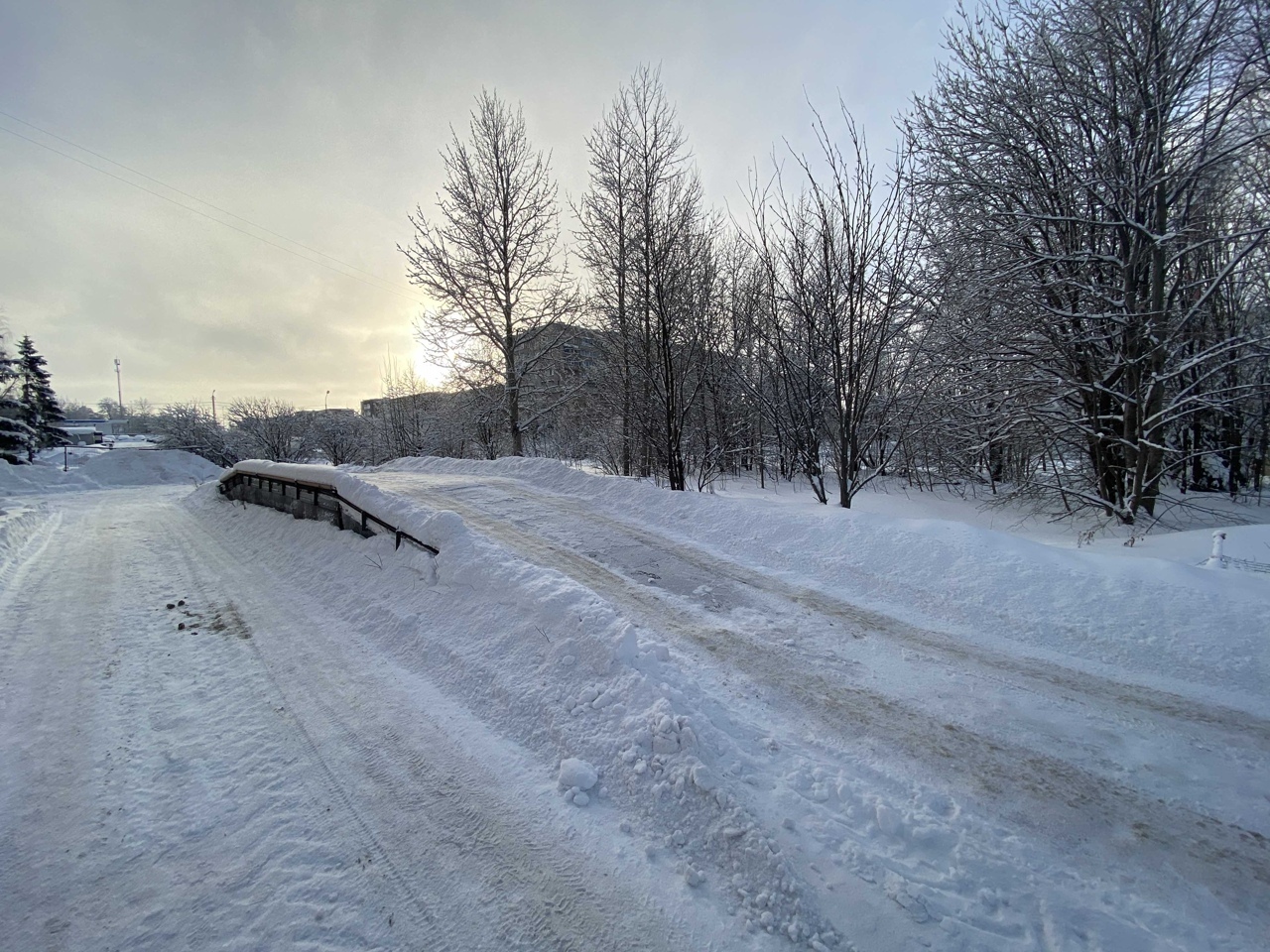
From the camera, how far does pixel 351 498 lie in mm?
7848

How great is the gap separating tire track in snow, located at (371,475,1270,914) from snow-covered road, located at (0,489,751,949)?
1836 millimetres

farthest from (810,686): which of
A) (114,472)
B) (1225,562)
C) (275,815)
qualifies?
(114,472)

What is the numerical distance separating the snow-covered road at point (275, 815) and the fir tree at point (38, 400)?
49.5 metres

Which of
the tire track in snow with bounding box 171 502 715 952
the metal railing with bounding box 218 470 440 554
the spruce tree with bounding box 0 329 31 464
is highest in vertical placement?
the spruce tree with bounding box 0 329 31 464

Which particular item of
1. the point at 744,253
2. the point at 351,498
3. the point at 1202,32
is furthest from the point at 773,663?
the point at 744,253

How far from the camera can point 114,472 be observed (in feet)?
92.8

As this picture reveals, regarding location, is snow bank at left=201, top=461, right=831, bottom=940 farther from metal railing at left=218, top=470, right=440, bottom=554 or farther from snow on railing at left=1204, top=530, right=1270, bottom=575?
snow on railing at left=1204, top=530, right=1270, bottom=575

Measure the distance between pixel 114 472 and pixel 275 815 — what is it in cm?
3763

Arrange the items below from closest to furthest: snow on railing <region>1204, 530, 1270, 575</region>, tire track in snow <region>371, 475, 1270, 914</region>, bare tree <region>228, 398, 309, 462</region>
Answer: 1. tire track in snow <region>371, 475, 1270, 914</region>
2. snow on railing <region>1204, 530, 1270, 575</region>
3. bare tree <region>228, 398, 309, 462</region>

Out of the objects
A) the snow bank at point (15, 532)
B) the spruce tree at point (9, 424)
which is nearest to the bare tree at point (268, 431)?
the spruce tree at point (9, 424)

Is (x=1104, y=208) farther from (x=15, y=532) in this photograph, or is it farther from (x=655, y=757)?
(x=15, y=532)

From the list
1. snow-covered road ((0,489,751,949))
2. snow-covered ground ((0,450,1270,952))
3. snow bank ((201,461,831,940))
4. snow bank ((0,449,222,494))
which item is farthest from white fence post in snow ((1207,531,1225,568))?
snow bank ((0,449,222,494))

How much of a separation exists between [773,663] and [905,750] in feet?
3.93

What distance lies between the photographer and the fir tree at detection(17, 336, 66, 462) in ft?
120
